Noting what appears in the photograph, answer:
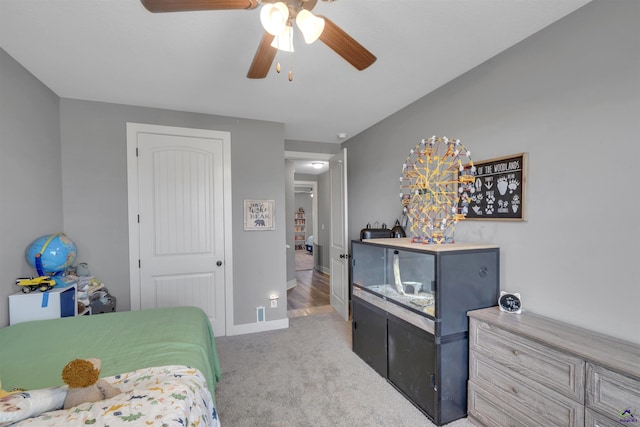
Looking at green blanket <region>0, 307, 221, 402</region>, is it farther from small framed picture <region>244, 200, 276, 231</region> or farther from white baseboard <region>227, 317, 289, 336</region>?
small framed picture <region>244, 200, 276, 231</region>

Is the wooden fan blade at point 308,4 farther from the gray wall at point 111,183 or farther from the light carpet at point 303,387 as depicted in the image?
the light carpet at point 303,387

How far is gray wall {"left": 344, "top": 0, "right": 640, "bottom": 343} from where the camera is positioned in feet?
4.54

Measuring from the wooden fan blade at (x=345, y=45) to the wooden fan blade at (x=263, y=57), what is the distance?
0.26 m

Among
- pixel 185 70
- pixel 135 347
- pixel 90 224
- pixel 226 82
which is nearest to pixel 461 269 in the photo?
pixel 135 347

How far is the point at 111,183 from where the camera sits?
2.79 meters

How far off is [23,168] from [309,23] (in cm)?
245

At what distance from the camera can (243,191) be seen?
3.28 meters

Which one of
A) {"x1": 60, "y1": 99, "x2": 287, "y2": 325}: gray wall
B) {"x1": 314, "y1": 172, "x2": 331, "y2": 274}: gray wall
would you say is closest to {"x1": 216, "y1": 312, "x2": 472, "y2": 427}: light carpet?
{"x1": 60, "y1": 99, "x2": 287, "y2": 325}: gray wall

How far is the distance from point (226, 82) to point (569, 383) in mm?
3005

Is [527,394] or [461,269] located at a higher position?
[461,269]

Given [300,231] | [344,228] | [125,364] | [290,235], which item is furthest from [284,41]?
[300,231]

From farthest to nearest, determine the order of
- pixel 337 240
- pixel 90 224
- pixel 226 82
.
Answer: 1. pixel 337 240
2. pixel 90 224
3. pixel 226 82

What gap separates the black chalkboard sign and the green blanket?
83.6 inches

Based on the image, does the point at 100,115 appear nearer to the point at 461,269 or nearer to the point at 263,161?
the point at 263,161
